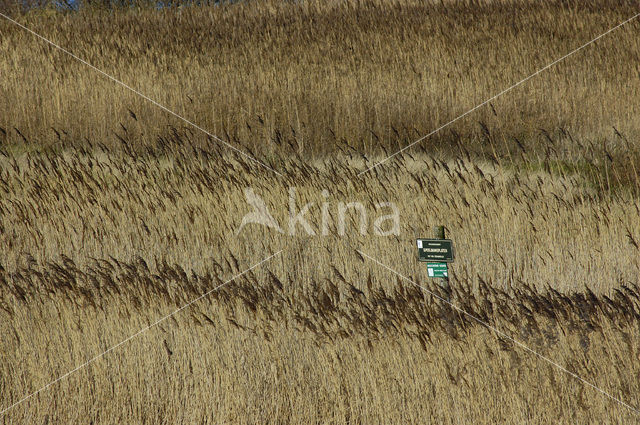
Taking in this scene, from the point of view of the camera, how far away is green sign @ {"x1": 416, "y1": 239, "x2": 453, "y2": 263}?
12.8 feet

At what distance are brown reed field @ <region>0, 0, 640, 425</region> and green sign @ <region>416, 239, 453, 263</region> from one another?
0.26 meters

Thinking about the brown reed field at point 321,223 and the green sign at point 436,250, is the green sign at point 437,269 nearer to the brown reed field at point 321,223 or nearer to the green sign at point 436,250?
the green sign at point 436,250

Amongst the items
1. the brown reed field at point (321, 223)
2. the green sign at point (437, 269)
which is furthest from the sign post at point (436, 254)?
the brown reed field at point (321, 223)

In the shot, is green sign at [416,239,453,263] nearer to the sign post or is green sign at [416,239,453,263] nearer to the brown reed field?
the sign post

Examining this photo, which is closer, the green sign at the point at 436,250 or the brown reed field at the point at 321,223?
the brown reed field at the point at 321,223

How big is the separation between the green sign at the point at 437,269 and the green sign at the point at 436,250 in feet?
0.13

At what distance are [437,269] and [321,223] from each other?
1699 millimetres

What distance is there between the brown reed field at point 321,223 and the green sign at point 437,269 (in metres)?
0.19

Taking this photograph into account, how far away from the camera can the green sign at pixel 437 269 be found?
3922mm

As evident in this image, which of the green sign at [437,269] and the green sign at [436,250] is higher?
the green sign at [436,250]

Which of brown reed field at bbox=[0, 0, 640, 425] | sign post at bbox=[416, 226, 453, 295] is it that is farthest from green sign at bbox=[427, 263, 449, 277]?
brown reed field at bbox=[0, 0, 640, 425]

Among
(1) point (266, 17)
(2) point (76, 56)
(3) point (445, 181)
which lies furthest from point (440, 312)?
(1) point (266, 17)

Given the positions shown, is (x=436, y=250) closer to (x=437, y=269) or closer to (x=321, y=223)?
(x=437, y=269)

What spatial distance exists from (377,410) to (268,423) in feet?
1.58
